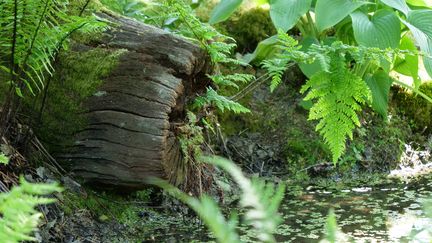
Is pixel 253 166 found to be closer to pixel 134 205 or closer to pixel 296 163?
pixel 296 163

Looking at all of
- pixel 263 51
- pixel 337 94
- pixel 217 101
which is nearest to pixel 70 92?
pixel 217 101

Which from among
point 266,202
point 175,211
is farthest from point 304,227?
point 266,202

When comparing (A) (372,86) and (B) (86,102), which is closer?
(B) (86,102)

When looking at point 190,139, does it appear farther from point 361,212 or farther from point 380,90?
point 380,90

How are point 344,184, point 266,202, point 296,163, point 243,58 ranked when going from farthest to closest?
point 243,58, point 296,163, point 344,184, point 266,202

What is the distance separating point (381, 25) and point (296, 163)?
1060mm

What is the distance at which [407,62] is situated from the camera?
457 cm

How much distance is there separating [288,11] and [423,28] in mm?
892

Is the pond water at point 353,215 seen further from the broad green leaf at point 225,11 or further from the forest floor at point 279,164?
the broad green leaf at point 225,11

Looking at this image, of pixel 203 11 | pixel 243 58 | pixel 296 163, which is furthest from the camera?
pixel 203 11

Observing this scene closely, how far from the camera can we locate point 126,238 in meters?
2.82

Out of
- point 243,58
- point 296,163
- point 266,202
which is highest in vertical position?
point 243,58

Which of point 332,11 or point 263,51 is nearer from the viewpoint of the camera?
point 332,11

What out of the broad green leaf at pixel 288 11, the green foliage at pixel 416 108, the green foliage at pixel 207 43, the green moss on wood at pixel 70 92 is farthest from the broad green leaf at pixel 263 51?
the green moss on wood at pixel 70 92
